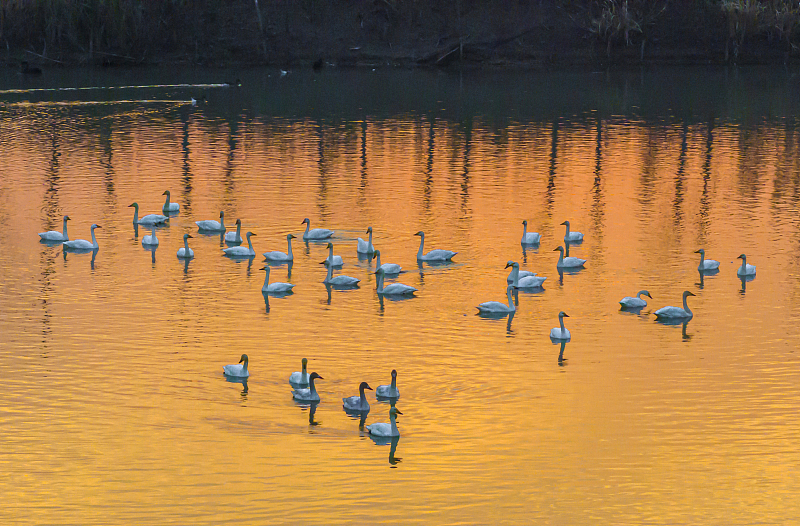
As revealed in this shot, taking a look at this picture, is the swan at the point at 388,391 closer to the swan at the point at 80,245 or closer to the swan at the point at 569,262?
the swan at the point at 569,262

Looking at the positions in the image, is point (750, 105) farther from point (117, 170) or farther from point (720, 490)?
point (720, 490)

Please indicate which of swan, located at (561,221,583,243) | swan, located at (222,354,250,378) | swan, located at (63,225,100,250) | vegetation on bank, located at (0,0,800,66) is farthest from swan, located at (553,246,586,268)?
vegetation on bank, located at (0,0,800,66)

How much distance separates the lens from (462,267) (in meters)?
31.5

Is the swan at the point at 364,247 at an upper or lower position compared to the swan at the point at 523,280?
upper

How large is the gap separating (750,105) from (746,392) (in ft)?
171

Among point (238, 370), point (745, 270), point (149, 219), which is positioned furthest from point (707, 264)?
point (149, 219)

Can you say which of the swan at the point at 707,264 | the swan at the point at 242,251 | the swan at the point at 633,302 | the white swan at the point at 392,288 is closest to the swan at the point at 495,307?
the white swan at the point at 392,288

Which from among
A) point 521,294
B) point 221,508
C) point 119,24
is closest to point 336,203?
point 521,294

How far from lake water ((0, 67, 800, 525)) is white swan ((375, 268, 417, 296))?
31cm

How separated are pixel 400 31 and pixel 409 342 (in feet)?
260

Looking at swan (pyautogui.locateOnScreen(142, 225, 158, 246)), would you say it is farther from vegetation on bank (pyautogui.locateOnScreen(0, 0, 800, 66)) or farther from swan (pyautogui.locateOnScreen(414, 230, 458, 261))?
vegetation on bank (pyautogui.locateOnScreen(0, 0, 800, 66))

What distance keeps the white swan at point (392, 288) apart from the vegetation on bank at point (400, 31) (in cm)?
6839

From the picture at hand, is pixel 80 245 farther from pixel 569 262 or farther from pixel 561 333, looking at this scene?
pixel 561 333

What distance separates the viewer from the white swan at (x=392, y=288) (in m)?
28.3
